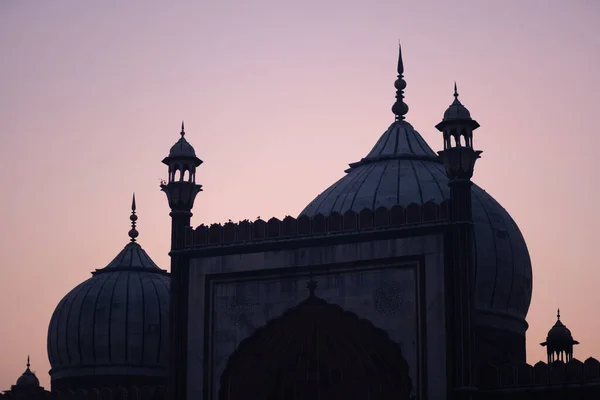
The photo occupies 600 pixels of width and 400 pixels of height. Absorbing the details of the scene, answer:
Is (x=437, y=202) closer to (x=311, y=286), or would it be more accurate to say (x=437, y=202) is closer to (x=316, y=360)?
(x=311, y=286)

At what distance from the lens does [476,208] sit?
3556cm

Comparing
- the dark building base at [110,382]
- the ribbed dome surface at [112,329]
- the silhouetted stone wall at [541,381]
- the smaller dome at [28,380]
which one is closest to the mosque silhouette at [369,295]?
the silhouetted stone wall at [541,381]

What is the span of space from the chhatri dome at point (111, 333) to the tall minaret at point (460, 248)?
438 inches

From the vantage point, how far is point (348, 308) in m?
32.2

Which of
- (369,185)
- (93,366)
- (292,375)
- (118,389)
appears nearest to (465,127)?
(369,185)

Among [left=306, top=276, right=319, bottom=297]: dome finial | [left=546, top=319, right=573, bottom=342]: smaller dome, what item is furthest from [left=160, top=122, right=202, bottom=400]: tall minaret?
[left=546, top=319, right=573, bottom=342]: smaller dome

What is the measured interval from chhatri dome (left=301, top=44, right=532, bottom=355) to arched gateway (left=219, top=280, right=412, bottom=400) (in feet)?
10.6

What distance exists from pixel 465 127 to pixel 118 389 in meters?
10.1

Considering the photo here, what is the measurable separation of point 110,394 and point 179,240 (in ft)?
13.4

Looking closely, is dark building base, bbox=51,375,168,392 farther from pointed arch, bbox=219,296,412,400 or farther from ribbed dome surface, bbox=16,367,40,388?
pointed arch, bbox=219,296,412,400

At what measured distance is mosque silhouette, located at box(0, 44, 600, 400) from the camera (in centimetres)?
3111

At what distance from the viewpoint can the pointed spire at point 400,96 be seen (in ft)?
126

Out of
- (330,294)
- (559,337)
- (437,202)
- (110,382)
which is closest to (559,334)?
(559,337)

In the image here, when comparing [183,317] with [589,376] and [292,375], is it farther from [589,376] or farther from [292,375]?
[589,376]
